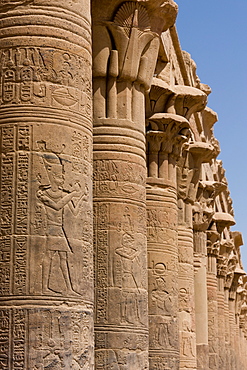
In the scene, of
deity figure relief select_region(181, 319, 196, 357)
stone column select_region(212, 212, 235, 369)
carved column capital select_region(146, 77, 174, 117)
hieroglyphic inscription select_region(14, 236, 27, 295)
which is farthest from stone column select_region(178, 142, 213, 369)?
hieroglyphic inscription select_region(14, 236, 27, 295)

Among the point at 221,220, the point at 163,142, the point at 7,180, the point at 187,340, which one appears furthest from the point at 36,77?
the point at 221,220

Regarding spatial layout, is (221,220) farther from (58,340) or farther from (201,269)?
(58,340)

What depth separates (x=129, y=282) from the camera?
39.9 ft

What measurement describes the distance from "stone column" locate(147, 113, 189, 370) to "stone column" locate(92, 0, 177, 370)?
10.3ft

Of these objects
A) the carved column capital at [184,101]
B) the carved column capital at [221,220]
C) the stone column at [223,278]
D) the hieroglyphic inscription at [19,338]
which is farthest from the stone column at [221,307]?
the hieroglyphic inscription at [19,338]

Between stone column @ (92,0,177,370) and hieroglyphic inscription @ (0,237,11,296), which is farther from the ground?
stone column @ (92,0,177,370)

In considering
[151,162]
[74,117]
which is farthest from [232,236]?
[74,117]

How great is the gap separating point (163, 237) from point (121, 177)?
3750 mm

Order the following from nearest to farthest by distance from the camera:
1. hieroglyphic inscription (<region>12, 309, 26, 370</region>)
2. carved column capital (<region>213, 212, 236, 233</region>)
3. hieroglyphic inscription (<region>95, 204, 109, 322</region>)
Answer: hieroglyphic inscription (<region>12, 309, 26, 370</region>)
hieroglyphic inscription (<region>95, 204, 109, 322</region>)
carved column capital (<region>213, 212, 236, 233</region>)

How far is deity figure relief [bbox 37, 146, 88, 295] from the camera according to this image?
8609 millimetres

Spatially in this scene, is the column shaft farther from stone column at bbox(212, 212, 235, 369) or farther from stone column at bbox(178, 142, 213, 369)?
stone column at bbox(212, 212, 235, 369)

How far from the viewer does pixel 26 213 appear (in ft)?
28.3

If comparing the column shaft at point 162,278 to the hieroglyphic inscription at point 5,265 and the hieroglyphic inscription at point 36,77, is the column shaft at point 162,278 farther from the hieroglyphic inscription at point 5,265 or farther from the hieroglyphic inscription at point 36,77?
the hieroglyphic inscription at point 5,265

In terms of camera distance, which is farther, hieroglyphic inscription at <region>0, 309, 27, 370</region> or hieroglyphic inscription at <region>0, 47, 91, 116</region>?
hieroglyphic inscription at <region>0, 47, 91, 116</region>
